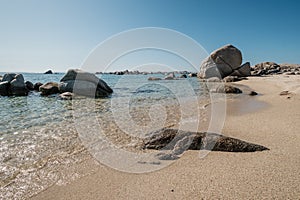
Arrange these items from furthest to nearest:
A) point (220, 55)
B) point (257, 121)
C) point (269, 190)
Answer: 1. point (220, 55)
2. point (257, 121)
3. point (269, 190)

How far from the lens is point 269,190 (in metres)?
2.36

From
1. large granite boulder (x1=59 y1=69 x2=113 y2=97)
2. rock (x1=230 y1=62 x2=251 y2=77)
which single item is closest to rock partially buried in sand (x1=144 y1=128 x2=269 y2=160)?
large granite boulder (x1=59 y1=69 x2=113 y2=97)

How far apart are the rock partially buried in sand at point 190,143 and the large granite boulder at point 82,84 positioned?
443 inches

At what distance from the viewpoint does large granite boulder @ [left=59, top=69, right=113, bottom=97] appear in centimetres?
1492

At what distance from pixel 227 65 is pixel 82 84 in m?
31.6

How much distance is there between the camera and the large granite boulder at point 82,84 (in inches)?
587

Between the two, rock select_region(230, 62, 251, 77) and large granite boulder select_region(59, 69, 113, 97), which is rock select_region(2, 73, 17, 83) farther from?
rock select_region(230, 62, 251, 77)

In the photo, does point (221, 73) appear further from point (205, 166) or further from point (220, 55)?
point (205, 166)

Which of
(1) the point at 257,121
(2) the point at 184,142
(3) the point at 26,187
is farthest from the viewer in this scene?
(1) the point at 257,121

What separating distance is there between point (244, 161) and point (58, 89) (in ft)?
53.4

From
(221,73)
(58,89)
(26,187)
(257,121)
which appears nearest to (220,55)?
(221,73)

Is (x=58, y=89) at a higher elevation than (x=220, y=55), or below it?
below

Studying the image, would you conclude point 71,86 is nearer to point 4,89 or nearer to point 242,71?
point 4,89

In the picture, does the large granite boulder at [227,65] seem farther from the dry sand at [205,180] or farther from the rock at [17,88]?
the dry sand at [205,180]
